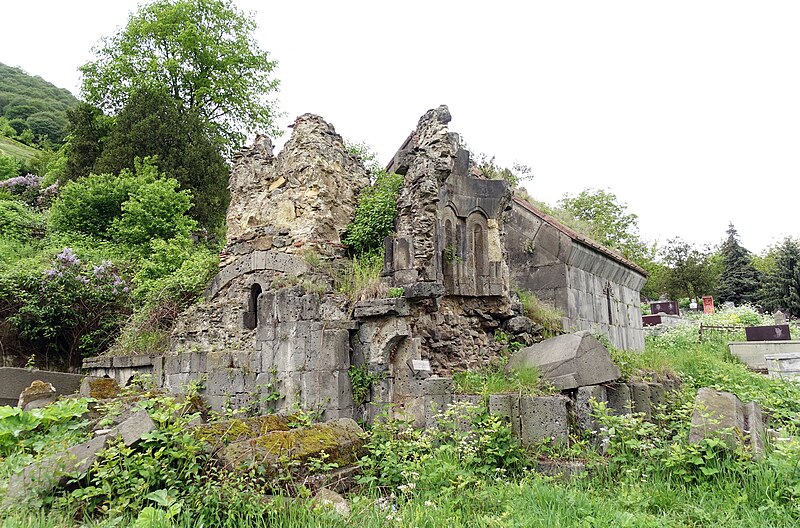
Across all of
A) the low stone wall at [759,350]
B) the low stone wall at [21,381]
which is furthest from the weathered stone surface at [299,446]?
the low stone wall at [759,350]

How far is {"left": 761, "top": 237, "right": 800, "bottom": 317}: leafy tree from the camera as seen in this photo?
3603cm

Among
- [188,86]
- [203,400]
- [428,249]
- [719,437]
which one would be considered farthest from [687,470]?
[188,86]

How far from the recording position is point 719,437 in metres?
5.55

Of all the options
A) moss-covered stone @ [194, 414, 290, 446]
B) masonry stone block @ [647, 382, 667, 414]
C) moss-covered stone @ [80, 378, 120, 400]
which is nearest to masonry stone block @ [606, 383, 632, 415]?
masonry stone block @ [647, 382, 667, 414]

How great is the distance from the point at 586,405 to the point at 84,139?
22687mm

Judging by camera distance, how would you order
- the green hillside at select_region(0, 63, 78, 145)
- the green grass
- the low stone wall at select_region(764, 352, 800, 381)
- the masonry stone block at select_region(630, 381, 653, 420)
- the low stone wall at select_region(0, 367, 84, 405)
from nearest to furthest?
the masonry stone block at select_region(630, 381, 653, 420)
the low stone wall at select_region(0, 367, 84, 405)
the low stone wall at select_region(764, 352, 800, 381)
the green grass
the green hillside at select_region(0, 63, 78, 145)

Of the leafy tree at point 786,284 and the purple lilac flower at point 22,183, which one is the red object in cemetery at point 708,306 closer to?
the leafy tree at point 786,284

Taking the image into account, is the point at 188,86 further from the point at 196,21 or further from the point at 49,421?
the point at 49,421

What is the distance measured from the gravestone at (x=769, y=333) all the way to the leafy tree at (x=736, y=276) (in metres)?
26.6

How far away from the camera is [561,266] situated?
13047mm

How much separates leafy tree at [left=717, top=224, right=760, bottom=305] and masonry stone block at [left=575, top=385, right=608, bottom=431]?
1595 inches

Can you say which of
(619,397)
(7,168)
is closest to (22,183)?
(7,168)

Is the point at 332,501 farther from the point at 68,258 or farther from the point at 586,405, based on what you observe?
the point at 68,258

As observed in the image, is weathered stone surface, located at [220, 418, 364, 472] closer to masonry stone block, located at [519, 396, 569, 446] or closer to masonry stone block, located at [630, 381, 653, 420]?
masonry stone block, located at [519, 396, 569, 446]
